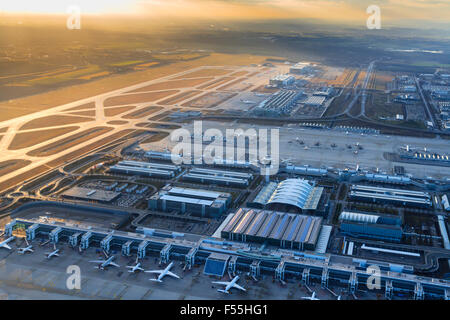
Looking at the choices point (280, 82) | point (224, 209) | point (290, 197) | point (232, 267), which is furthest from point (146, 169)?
point (280, 82)

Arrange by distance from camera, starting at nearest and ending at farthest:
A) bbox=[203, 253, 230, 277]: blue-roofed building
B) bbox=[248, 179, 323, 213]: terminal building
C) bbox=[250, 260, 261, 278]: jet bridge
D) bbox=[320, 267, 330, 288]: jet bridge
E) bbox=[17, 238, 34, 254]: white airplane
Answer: bbox=[320, 267, 330, 288]: jet bridge
bbox=[250, 260, 261, 278]: jet bridge
bbox=[203, 253, 230, 277]: blue-roofed building
bbox=[17, 238, 34, 254]: white airplane
bbox=[248, 179, 323, 213]: terminal building

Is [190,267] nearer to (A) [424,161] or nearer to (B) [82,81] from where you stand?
(A) [424,161]

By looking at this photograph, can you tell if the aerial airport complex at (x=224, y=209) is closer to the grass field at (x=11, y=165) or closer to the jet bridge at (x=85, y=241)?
the jet bridge at (x=85, y=241)

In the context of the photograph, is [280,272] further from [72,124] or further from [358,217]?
[72,124]

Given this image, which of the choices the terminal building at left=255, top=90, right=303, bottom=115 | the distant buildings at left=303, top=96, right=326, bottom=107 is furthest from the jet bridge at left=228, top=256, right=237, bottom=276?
the distant buildings at left=303, top=96, right=326, bottom=107

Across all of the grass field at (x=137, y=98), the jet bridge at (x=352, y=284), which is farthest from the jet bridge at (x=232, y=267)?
the grass field at (x=137, y=98)

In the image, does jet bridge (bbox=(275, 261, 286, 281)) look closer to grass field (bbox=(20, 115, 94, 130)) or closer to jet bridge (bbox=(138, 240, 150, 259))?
jet bridge (bbox=(138, 240, 150, 259))

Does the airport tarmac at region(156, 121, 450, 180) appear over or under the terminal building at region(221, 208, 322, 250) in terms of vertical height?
over
